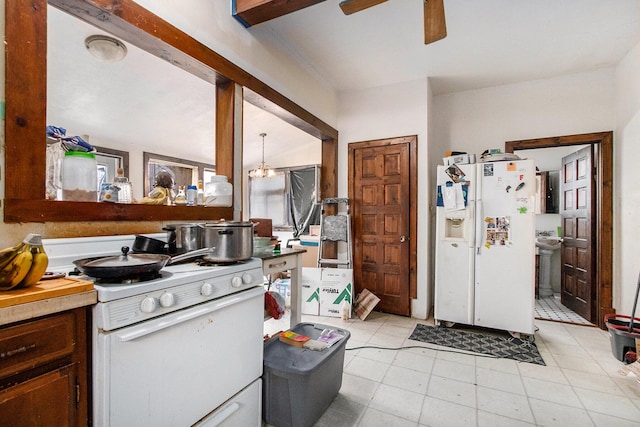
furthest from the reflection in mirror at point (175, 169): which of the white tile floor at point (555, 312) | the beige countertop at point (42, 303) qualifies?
the white tile floor at point (555, 312)

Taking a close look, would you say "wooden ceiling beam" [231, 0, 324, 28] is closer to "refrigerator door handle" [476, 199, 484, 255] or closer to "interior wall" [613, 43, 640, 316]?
"refrigerator door handle" [476, 199, 484, 255]

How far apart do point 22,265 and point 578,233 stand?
479cm

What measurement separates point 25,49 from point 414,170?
10.5 ft

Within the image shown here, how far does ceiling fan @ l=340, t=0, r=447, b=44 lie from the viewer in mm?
1694

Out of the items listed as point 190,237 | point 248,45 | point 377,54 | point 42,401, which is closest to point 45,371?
point 42,401

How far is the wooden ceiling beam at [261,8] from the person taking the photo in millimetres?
1964

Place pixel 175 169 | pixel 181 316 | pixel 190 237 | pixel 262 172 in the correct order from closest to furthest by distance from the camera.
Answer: pixel 181 316
pixel 190 237
pixel 175 169
pixel 262 172

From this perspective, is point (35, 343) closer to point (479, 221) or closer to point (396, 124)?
point (479, 221)

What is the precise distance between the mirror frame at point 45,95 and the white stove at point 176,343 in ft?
0.53

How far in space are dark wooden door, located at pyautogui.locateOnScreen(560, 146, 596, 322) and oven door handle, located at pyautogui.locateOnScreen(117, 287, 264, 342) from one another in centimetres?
380

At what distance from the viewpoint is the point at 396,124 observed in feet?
11.7

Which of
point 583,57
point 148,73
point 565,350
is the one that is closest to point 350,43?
point 148,73

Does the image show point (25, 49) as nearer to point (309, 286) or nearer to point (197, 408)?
point (197, 408)

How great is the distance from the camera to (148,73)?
2.80 metres
